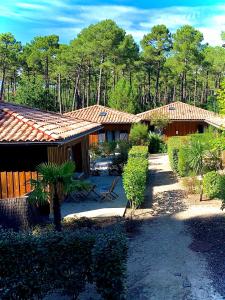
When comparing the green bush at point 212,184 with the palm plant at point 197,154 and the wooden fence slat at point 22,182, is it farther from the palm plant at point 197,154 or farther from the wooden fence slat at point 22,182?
the wooden fence slat at point 22,182

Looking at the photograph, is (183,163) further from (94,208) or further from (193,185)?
(94,208)

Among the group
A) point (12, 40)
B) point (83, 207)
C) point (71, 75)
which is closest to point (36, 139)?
point (83, 207)

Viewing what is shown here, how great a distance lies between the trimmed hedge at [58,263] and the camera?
6684mm

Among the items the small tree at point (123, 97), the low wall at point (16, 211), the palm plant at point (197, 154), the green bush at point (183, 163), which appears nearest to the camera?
the low wall at point (16, 211)

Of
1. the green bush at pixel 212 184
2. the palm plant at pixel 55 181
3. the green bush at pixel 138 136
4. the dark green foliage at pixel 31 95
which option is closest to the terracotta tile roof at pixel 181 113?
the green bush at pixel 138 136

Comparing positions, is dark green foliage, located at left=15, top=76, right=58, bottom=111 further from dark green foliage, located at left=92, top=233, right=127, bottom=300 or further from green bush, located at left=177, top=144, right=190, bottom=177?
dark green foliage, located at left=92, top=233, right=127, bottom=300

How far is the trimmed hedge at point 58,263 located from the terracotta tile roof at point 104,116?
92.4ft

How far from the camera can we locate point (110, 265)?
664cm

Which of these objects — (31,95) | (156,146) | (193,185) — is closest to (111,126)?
(156,146)

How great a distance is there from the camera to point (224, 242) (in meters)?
10.1

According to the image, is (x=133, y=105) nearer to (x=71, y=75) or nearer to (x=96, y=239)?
(x=71, y=75)

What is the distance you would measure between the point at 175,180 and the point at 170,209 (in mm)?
5492

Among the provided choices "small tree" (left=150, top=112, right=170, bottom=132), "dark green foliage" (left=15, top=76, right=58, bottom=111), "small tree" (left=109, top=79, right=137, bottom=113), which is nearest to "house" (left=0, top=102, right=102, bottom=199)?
"dark green foliage" (left=15, top=76, right=58, bottom=111)

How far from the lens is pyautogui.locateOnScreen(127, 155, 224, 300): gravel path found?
24.8 ft
